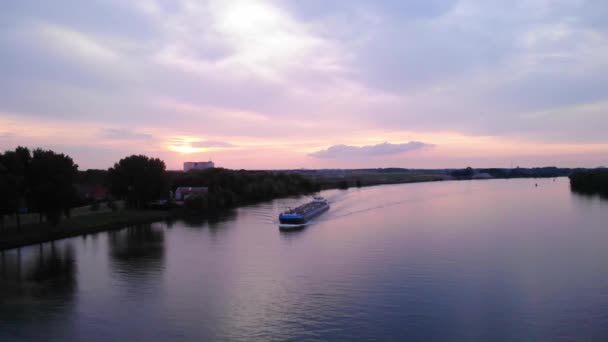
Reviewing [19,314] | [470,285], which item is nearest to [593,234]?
[470,285]

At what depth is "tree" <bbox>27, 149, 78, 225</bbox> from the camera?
18916 mm

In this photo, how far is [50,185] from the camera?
1905cm

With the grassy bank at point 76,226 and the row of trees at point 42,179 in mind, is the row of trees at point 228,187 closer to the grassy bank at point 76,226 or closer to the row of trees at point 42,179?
the grassy bank at point 76,226

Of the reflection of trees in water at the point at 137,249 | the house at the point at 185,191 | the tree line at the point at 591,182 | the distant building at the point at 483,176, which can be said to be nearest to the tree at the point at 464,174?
the distant building at the point at 483,176

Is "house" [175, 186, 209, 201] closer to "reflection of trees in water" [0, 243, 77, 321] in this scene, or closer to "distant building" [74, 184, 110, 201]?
"distant building" [74, 184, 110, 201]

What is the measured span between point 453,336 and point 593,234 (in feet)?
47.2

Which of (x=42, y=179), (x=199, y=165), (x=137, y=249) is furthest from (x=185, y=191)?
(x=199, y=165)

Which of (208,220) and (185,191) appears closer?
(208,220)

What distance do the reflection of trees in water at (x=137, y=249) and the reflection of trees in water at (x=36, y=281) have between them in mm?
1503

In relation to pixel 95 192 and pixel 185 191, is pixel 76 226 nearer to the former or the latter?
pixel 185 191

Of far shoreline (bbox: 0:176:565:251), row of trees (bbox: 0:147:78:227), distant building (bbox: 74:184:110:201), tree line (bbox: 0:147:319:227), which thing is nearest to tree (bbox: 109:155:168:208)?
tree line (bbox: 0:147:319:227)

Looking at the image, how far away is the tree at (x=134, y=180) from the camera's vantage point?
2919cm

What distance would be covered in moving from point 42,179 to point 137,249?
17.1ft

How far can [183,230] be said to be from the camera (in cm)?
2372
